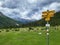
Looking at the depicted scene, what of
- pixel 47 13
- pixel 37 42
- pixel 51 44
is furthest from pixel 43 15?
pixel 37 42

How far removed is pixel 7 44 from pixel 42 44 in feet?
33.2

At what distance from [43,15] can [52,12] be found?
1.56m

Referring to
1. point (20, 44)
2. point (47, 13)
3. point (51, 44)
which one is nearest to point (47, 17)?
point (47, 13)

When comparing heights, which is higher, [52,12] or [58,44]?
[52,12]

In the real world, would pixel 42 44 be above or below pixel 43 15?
below

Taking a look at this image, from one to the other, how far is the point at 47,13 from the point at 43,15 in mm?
706

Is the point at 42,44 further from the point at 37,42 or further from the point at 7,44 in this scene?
the point at 7,44

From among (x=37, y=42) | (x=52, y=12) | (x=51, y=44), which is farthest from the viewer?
(x=37, y=42)

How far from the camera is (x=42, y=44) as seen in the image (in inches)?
2176

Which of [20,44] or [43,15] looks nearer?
[43,15]

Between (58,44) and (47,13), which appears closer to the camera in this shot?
(47,13)

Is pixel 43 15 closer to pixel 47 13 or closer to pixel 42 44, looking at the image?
pixel 47 13

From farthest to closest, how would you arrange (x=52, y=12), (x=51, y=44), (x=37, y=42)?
1. (x=37, y=42)
2. (x=51, y=44)
3. (x=52, y=12)

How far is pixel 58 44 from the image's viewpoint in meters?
54.3
